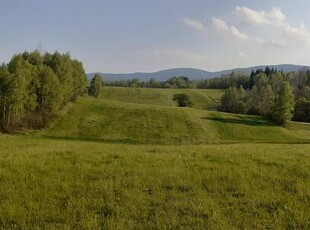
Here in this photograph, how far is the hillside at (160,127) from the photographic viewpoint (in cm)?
7381

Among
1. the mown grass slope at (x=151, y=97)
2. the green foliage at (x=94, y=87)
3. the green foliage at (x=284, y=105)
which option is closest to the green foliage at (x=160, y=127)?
the green foliage at (x=284, y=105)

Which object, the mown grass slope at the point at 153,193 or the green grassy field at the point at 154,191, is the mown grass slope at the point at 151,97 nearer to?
the green grassy field at the point at 154,191

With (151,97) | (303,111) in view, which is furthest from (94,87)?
(303,111)

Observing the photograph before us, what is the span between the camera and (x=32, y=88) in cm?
7275

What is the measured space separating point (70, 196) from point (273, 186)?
238 inches

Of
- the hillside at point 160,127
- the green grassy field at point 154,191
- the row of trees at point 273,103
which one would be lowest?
the hillside at point 160,127

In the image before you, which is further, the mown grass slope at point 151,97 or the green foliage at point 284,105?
the mown grass slope at point 151,97

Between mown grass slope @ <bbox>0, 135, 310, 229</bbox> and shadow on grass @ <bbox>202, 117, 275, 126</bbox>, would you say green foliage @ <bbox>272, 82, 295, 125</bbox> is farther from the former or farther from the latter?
mown grass slope @ <bbox>0, 135, 310, 229</bbox>

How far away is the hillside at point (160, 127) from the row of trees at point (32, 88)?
176 inches

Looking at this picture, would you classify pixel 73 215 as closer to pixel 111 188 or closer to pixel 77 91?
pixel 111 188

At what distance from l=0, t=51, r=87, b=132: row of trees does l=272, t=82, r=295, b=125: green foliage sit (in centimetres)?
5511

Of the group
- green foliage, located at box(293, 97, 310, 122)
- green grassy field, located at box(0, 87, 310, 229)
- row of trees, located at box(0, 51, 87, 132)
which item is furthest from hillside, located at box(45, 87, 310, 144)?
green grassy field, located at box(0, 87, 310, 229)

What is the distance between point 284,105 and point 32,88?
64120 mm

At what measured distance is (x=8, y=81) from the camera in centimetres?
6444
